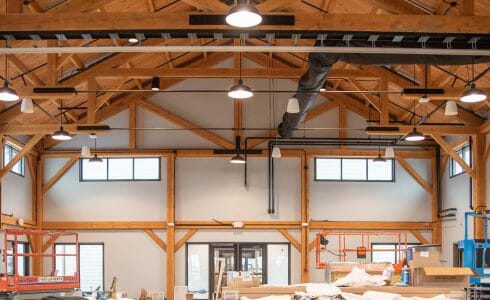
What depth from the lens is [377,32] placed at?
9.33 metres

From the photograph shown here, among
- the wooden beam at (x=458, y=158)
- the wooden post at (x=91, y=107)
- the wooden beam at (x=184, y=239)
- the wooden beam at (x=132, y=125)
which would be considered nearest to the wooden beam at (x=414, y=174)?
the wooden beam at (x=458, y=158)

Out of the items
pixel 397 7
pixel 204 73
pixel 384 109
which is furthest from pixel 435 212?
pixel 397 7

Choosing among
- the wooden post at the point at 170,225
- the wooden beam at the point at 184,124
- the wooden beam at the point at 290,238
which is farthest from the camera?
the wooden beam at the point at 184,124

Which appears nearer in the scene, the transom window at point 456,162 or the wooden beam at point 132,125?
the transom window at point 456,162

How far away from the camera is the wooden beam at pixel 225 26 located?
9258 millimetres

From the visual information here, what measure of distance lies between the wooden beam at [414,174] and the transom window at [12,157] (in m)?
11.4

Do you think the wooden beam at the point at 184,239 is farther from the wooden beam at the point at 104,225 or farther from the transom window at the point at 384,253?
the transom window at the point at 384,253

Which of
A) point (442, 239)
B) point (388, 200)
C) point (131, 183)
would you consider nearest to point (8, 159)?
point (131, 183)

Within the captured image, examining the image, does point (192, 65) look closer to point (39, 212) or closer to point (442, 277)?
point (39, 212)

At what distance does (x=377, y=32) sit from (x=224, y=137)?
1249 centimetres

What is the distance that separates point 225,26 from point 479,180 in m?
10.6

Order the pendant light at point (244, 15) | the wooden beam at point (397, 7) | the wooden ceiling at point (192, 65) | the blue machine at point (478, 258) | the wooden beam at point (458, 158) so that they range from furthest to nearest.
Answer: the wooden beam at point (458, 158), the blue machine at point (478, 258), the wooden ceiling at point (192, 65), the wooden beam at point (397, 7), the pendant light at point (244, 15)

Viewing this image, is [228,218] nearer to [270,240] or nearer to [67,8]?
[270,240]

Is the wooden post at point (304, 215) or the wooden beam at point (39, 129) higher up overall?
the wooden beam at point (39, 129)
